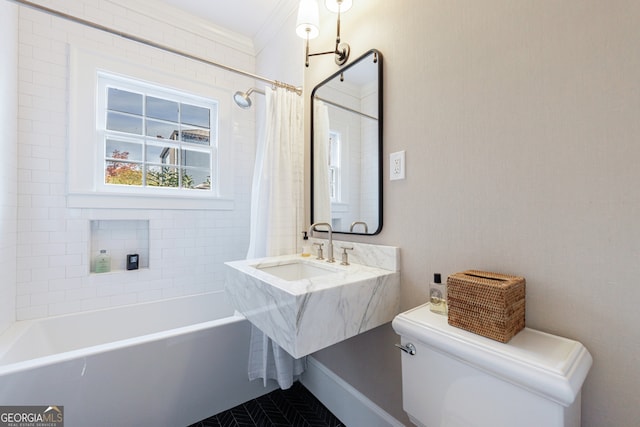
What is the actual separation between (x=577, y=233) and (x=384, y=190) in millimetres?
715

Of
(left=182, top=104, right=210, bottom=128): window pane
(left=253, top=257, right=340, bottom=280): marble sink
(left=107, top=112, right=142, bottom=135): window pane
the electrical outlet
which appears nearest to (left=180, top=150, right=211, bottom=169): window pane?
(left=182, top=104, right=210, bottom=128): window pane

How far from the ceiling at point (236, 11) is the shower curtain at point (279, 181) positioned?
85 cm

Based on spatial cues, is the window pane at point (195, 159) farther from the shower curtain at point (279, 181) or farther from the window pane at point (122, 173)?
the shower curtain at point (279, 181)

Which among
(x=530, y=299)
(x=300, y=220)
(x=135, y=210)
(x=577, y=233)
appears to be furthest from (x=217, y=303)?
(x=577, y=233)

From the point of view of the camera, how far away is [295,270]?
1628mm

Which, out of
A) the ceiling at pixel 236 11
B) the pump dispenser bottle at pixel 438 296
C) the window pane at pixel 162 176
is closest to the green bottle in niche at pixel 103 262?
the window pane at pixel 162 176

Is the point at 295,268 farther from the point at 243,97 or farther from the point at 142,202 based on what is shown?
the point at 142,202

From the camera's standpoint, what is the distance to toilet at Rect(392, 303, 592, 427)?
0.61 m

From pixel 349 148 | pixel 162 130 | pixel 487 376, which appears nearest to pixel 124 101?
pixel 162 130

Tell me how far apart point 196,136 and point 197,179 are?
1.30 ft

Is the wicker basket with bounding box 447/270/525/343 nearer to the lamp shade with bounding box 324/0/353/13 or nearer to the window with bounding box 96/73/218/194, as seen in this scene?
the lamp shade with bounding box 324/0/353/13

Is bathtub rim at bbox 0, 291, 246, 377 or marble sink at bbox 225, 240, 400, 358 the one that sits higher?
marble sink at bbox 225, 240, 400, 358

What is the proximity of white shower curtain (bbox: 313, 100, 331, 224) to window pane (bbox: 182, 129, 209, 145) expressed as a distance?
1218 millimetres

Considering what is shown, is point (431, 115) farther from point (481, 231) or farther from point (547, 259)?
point (547, 259)
